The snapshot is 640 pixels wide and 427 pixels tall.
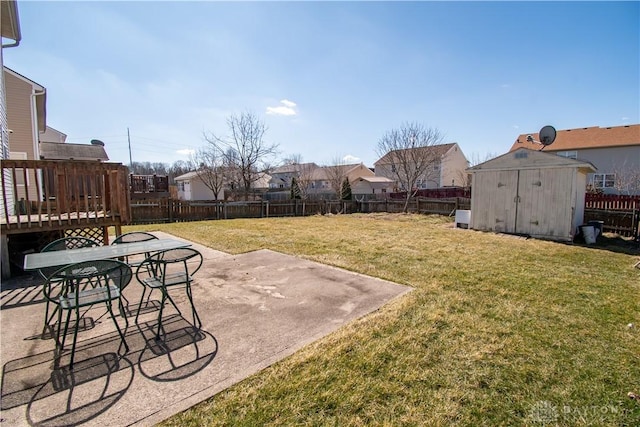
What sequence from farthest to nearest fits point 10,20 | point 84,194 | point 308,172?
point 308,172
point 10,20
point 84,194

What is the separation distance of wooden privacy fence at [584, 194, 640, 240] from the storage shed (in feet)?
2.37

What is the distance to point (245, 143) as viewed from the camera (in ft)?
78.0

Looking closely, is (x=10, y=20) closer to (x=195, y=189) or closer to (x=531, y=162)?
(x=531, y=162)

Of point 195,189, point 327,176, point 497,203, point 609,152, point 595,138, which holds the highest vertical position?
point 595,138

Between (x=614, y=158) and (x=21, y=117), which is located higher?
(x=614, y=158)

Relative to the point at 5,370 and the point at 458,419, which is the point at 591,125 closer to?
the point at 458,419

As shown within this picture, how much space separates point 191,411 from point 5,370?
183 centimetres

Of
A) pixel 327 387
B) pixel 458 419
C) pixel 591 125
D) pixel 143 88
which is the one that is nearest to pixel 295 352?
pixel 327 387

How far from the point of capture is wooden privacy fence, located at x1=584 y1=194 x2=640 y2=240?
9133mm

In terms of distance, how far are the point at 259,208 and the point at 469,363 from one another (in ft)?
49.2

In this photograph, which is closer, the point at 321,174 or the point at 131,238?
the point at 131,238

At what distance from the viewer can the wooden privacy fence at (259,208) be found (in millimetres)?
13866

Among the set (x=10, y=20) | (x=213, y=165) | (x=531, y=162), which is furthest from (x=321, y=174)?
(x=10, y=20)

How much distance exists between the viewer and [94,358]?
8.82ft
